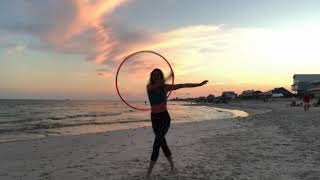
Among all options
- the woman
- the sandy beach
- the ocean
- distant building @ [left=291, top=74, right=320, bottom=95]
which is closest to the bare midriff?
the woman

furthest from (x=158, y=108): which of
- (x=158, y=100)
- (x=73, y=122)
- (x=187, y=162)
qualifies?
(x=73, y=122)

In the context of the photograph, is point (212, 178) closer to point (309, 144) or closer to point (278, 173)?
point (278, 173)

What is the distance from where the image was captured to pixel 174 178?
28.9 feet

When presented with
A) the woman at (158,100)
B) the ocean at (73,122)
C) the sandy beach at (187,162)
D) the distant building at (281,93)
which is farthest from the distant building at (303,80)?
the woman at (158,100)

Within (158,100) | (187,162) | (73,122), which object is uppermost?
(158,100)

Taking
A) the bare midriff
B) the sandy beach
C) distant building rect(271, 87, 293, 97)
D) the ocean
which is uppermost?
distant building rect(271, 87, 293, 97)

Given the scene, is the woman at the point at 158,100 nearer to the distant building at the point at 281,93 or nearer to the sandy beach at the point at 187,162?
the sandy beach at the point at 187,162

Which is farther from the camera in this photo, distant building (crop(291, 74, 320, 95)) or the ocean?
distant building (crop(291, 74, 320, 95))

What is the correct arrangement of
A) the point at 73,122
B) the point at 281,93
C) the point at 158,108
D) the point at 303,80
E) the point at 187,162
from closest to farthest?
1. the point at 158,108
2. the point at 187,162
3. the point at 73,122
4. the point at 281,93
5. the point at 303,80

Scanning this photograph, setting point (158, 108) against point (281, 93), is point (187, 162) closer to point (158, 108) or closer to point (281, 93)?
point (158, 108)

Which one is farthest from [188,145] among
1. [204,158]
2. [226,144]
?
[204,158]

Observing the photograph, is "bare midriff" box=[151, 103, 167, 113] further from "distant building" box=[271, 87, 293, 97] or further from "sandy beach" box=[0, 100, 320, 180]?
"distant building" box=[271, 87, 293, 97]

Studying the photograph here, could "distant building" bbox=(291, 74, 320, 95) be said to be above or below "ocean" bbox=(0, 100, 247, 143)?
above

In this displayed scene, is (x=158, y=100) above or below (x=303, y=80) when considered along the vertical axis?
below
